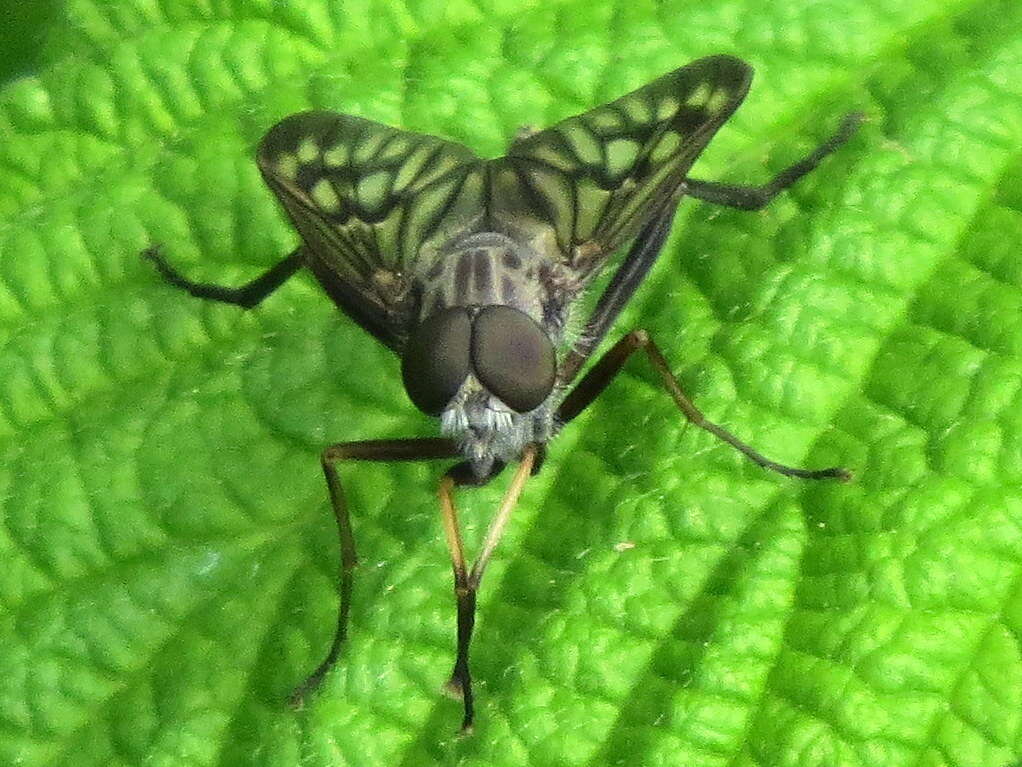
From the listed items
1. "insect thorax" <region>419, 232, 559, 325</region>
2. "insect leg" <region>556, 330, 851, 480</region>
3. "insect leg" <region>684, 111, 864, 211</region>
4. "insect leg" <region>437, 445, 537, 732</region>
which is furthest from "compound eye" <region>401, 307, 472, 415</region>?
"insect leg" <region>684, 111, 864, 211</region>

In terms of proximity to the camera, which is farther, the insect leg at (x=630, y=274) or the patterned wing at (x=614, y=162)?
the insect leg at (x=630, y=274)

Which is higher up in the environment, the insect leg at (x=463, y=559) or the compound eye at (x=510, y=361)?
the compound eye at (x=510, y=361)

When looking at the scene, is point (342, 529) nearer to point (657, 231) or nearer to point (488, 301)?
point (488, 301)

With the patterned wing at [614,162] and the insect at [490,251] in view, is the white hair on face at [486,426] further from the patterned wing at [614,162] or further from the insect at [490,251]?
the patterned wing at [614,162]

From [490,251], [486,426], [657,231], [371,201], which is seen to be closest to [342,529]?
[486,426]

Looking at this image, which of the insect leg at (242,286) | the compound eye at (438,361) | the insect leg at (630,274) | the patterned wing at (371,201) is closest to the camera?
the compound eye at (438,361)

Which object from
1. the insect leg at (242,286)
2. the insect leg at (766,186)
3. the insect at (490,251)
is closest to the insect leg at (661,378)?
the insect at (490,251)

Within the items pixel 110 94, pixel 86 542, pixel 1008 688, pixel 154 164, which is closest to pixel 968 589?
pixel 1008 688

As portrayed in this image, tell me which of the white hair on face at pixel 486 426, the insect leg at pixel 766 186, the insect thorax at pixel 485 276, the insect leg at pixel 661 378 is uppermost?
the insect leg at pixel 766 186
